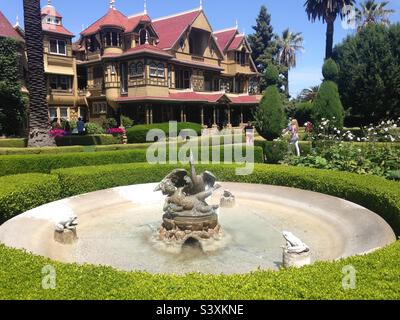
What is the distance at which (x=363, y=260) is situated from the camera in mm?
4879

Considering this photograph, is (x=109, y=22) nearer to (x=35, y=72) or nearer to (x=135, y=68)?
(x=135, y=68)

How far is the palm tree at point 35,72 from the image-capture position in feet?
68.1

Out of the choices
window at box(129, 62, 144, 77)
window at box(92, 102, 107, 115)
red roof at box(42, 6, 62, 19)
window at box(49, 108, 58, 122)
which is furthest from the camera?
red roof at box(42, 6, 62, 19)

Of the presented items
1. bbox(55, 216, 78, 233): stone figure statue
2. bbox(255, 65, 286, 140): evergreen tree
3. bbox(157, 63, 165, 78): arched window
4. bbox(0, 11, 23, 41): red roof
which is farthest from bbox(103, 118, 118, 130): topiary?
bbox(55, 216, 78, 233): stone figure statue

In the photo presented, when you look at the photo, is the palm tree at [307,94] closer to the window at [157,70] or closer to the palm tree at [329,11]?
the palm tree at [329,11]

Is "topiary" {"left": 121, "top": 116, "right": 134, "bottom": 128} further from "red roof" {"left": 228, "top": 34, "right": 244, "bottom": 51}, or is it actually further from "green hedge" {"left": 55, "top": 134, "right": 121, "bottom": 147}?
"red roof" {"left": 228, "top": 34, "right": 244, "bottom": 51}

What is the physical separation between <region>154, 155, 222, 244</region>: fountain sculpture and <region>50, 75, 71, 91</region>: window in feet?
107

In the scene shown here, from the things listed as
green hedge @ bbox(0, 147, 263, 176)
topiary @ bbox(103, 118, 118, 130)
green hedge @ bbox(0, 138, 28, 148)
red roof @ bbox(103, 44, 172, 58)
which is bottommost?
green hedge @ bbox(0, 147, 263, 176)

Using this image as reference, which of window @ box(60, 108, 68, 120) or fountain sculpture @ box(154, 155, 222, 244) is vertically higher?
window @ box(60, 108, 68, 120)

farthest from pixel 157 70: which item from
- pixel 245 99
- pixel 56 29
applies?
pixel 245 99

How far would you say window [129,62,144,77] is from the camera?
3444 centimetres
